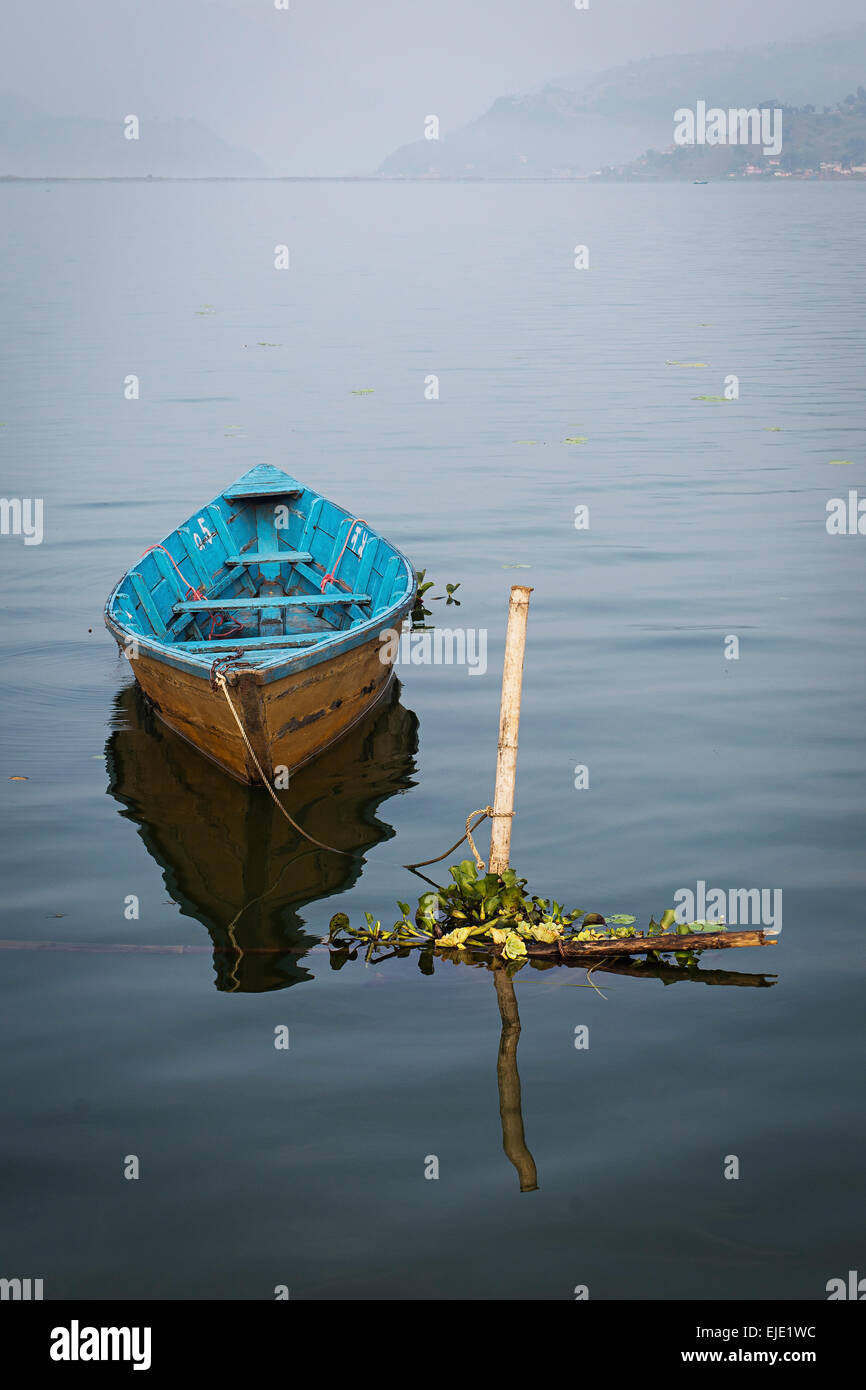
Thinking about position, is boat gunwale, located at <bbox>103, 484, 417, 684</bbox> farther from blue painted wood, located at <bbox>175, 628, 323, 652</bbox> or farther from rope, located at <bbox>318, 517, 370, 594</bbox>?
rope, located at <bbox>318, 517, 370, 594</bbox>

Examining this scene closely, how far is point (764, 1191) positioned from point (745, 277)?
171 ft

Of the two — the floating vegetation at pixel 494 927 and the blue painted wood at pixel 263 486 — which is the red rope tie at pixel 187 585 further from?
the floating vegetation at pixel 494 927

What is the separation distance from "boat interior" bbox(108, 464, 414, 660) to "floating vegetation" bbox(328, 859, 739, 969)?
10.7 feet

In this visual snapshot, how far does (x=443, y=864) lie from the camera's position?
1060 centimetres

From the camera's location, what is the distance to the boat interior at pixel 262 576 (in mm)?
13406

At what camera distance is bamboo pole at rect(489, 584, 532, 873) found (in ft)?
30.6

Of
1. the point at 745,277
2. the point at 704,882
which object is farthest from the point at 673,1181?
the point at 745,277

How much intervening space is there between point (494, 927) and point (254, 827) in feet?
9.02

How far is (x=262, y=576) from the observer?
Answer: 16016mm

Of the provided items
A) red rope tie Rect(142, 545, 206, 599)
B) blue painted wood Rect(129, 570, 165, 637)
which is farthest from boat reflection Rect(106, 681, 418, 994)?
red rope tie Rect(142, 545, 206, 599)

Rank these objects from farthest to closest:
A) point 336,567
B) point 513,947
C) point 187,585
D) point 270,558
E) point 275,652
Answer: point 336,567
point 270,558
point 187,585
point 275,652
point 513,947

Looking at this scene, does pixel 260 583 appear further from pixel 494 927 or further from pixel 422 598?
pixel 494 927

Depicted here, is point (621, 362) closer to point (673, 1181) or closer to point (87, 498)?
point (87, 498)

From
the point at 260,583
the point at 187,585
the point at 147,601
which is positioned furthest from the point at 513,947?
the point at 260,583
